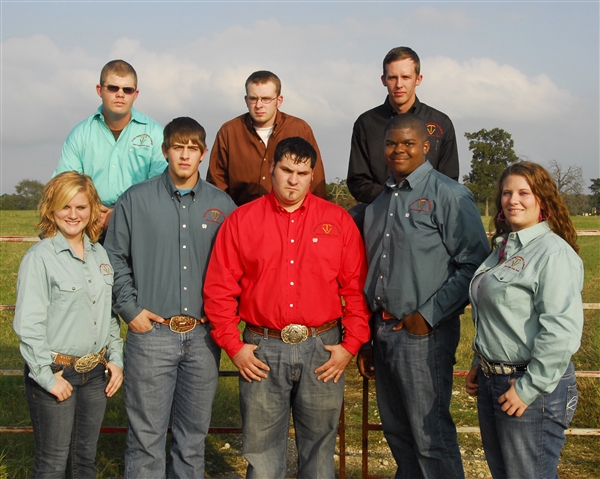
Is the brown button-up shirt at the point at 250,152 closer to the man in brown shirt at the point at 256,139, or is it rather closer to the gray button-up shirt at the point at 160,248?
the man in brown shirt at the point at 256,139

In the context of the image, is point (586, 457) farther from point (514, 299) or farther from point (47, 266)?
point (47, 266)

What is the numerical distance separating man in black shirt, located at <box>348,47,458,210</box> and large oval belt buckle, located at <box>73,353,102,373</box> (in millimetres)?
2173

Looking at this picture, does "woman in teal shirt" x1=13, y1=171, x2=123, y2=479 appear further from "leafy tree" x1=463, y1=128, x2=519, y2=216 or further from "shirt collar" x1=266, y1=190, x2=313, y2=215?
"leafy tree" x1=463, y1=128, x2=519, y2=216

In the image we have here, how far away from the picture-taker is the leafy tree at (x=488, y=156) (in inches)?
2293

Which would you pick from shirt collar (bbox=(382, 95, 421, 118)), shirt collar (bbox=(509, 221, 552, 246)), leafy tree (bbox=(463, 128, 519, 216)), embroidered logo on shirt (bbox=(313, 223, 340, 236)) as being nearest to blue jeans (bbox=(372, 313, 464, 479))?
embroidered logo on shirt (bbox=(313, 223, 340, 236))

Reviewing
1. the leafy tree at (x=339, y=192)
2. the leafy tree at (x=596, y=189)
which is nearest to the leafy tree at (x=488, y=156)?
the leafy tree at (x=596, y=189)

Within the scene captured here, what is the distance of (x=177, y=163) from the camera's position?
A: 396 centimetres

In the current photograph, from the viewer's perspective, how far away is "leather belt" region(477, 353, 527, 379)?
3.16m

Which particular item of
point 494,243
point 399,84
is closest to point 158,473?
point 494,243

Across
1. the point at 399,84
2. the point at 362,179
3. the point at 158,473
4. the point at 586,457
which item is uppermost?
the point at 399,84

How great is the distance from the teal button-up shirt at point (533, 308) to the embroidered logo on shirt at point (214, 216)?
173 centimetres

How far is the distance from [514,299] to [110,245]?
8.29 ft

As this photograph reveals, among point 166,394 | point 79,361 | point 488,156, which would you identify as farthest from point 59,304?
point 488,156

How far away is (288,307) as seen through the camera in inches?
146
